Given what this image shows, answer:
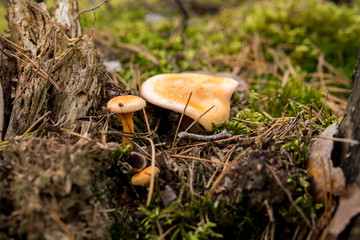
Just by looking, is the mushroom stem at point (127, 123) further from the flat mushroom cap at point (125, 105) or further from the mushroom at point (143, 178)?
the mushroom at point (143, 178)

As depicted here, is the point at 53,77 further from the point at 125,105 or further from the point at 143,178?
the point at 143,178

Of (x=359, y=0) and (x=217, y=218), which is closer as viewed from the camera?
(x=217, y=218)

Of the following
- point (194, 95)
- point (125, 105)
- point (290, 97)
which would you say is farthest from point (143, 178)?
point (290, 97)

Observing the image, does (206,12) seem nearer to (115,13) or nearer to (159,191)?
(115,13)

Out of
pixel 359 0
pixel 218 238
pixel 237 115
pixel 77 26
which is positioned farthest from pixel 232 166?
pixel 359 0

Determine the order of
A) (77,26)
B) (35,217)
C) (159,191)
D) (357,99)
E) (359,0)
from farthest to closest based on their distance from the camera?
1. (359,0)
2. (77,26)
3. (159,191)
4. (357,99)
5. (35,217)

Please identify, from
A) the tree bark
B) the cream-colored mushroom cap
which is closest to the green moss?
the cream-colored mushroom cap
